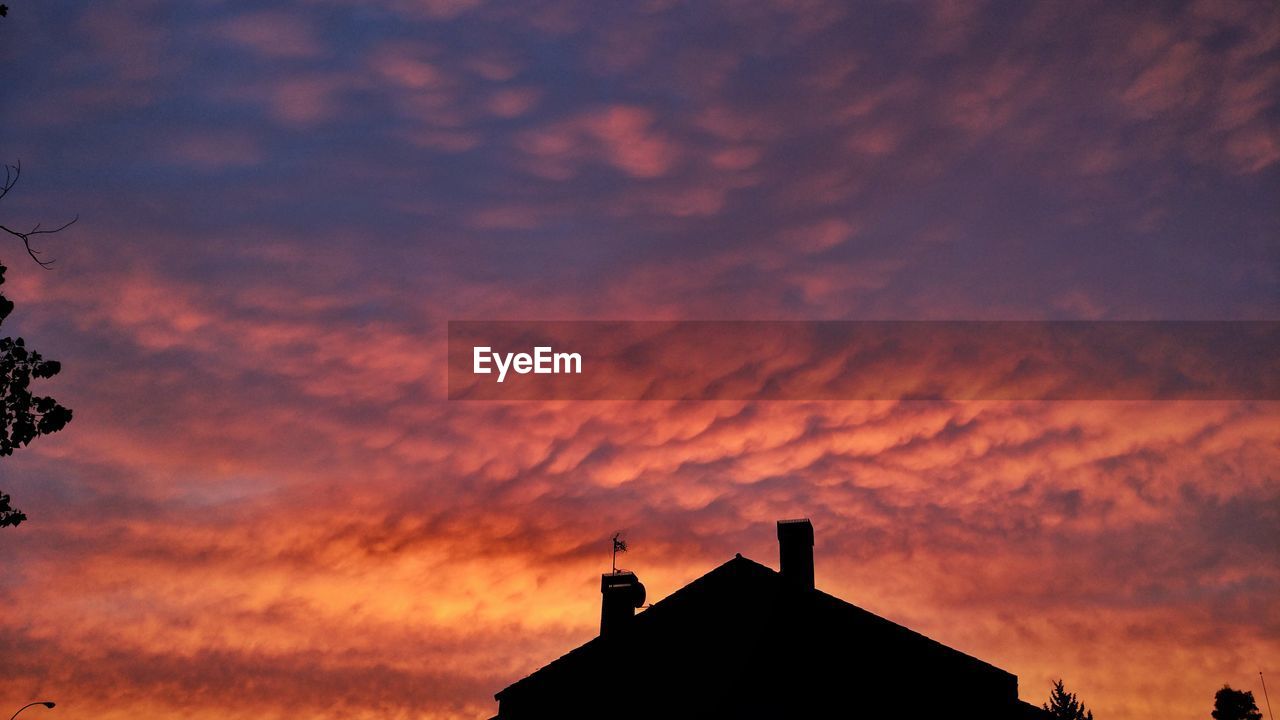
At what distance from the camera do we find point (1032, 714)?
2475 cm

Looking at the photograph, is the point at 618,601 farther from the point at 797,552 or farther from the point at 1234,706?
the point at 1234,706

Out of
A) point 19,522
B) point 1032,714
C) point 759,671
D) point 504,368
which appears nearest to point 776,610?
point 759,671

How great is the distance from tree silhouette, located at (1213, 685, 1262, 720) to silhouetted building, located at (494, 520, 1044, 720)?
8187cm

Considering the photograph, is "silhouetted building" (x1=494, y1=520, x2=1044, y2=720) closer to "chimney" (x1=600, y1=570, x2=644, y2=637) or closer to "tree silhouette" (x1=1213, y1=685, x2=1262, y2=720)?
"chimney" (x1=600, y1=570, x2=644, y2=637)

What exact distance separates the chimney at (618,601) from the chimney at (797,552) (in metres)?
5.21

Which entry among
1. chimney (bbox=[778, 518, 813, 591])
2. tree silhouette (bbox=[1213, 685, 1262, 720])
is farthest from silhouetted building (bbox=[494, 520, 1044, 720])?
tree silhouette (bbox=[1213, 685, 1262, 720])

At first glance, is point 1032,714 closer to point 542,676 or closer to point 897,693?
point 897,693

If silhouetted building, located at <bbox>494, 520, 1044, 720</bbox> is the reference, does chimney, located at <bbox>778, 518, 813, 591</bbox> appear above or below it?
above

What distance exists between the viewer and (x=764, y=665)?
2659cm

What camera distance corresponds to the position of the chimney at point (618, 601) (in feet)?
98.1

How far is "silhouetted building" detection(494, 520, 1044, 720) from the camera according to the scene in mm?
25156

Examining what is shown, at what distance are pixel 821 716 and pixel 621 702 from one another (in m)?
5.89

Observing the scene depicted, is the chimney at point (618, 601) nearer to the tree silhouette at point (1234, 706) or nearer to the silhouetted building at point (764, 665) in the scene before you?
the silhouetted building at point (764, 665)

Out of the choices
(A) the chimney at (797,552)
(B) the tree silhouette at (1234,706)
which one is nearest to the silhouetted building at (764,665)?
(A) the chimney at (797,552)
